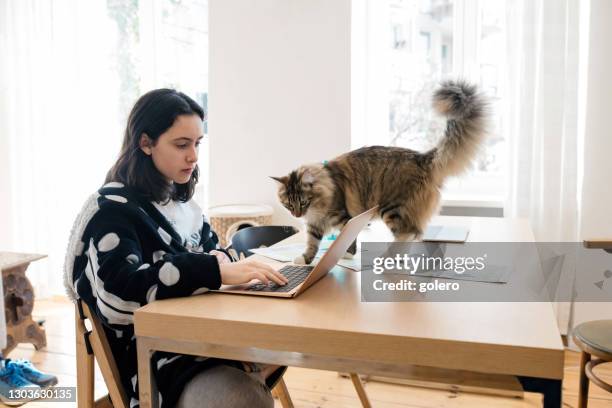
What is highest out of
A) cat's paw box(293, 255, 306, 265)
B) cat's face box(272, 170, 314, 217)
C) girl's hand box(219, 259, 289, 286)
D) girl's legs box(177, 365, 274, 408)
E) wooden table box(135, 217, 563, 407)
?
cat's face box(272, 170, 314, 217)

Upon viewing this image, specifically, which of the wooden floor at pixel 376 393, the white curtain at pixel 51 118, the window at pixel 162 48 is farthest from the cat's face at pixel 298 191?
the white curtain at pixel 51 118

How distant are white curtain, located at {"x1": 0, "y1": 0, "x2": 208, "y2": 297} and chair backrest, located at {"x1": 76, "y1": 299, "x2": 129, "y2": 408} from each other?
2.33m

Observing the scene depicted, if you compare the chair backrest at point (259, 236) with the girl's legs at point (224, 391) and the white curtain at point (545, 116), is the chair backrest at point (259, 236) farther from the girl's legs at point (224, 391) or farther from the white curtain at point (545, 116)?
the white curtain at point (545, 116)

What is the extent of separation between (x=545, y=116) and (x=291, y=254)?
1.61 meters

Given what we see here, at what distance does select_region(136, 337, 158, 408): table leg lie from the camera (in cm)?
102

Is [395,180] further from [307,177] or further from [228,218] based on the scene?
[228,218]

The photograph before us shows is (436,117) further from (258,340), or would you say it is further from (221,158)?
(221,158)

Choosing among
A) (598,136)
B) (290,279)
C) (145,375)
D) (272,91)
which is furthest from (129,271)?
(598,136)

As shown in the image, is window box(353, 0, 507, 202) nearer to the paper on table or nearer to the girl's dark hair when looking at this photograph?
Result: the paper on table

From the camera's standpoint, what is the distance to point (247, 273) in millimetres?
1134

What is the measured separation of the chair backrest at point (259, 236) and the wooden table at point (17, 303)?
4.58ft

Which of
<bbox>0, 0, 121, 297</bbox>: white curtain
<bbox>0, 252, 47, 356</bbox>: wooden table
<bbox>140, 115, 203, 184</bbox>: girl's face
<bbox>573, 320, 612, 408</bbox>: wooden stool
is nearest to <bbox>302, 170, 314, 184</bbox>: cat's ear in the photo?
<bbox>140, 115, 203, 184</bbox>: girl's face

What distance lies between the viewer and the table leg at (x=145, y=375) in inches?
40.2

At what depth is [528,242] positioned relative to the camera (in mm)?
1622
